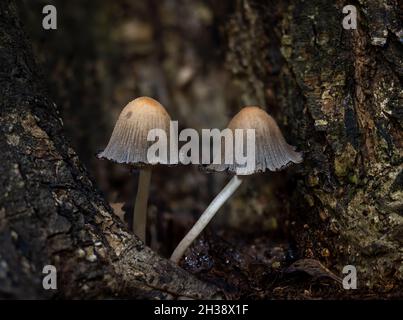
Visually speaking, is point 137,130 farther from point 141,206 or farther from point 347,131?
point 347,131

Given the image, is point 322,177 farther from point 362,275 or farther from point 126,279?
point 126,279

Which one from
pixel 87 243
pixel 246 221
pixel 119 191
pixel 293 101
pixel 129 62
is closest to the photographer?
pixel 87 243

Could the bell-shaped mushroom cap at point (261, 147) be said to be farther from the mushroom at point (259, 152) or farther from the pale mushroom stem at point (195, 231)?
the pale mushroom stem at point (195, 231)

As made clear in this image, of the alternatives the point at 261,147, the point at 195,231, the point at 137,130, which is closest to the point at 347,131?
the point at 261,147

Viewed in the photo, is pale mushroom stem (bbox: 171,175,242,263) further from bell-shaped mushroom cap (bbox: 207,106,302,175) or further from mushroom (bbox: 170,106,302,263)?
bell-shaped mushroom cap (bbox: 207,106,302,175)
